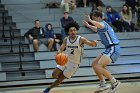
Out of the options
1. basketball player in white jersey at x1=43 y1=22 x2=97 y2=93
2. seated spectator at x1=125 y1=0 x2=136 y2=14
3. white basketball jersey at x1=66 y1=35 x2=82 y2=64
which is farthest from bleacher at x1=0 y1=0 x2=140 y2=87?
white basketball jersey at x1=66 y1=35 x2=82 y2=64

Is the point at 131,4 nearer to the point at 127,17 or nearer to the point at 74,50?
the point at 127,17

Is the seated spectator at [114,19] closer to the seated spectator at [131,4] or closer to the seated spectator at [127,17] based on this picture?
the seated spectator at [127,17]

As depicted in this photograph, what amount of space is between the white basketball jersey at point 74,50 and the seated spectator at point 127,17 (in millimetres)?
5648

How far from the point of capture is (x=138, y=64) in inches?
469

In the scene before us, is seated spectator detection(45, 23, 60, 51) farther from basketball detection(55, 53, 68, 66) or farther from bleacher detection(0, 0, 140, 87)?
basketball detection(55, 53, 68, 66)

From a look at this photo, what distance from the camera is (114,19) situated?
13.8m

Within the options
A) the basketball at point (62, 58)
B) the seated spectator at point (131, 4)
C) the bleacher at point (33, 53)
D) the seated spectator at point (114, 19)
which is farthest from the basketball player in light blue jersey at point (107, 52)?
the seated spectator at point (131, 4)

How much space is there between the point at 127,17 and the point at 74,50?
5990 mm

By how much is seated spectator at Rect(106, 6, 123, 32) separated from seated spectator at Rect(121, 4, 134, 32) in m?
0.22

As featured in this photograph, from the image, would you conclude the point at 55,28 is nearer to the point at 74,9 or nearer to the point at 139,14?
the point at 74,9

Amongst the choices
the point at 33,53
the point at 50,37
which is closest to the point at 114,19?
the point at 50,37

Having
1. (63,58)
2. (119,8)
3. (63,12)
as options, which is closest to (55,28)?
(63,12)

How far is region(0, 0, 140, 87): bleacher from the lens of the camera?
11164mm

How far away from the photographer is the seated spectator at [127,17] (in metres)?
13.8
